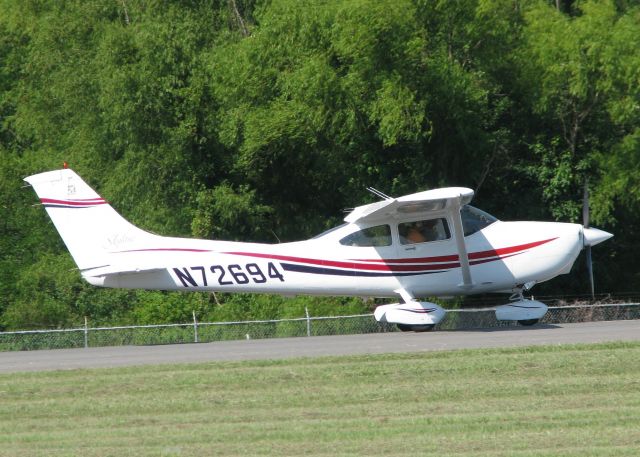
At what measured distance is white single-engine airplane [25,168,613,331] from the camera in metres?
17.5

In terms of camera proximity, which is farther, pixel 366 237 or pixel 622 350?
pixel 366 237

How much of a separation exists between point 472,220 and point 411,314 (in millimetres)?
1862

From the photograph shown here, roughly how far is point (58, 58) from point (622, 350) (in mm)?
22597

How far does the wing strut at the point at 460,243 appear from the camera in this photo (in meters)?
17.0

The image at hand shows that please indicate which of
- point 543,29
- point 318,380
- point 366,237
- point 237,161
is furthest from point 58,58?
point 318,380

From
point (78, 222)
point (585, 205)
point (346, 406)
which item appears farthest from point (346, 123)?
point (346, 406)

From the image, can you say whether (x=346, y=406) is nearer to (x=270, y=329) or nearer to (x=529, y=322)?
(x=529, y=322)

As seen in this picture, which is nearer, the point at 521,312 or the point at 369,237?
the point at 521,312

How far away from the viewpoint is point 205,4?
1169 inches

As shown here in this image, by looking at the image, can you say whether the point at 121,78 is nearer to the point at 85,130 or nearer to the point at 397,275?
the point at 85,130

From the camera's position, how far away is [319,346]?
15797 millimetres

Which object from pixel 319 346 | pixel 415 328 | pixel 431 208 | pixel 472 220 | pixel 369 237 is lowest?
pixel 319 346

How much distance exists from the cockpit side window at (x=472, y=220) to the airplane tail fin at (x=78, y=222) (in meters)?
5.59

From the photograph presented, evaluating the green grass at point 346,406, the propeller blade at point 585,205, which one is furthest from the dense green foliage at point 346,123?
the green grass at point 346,406
